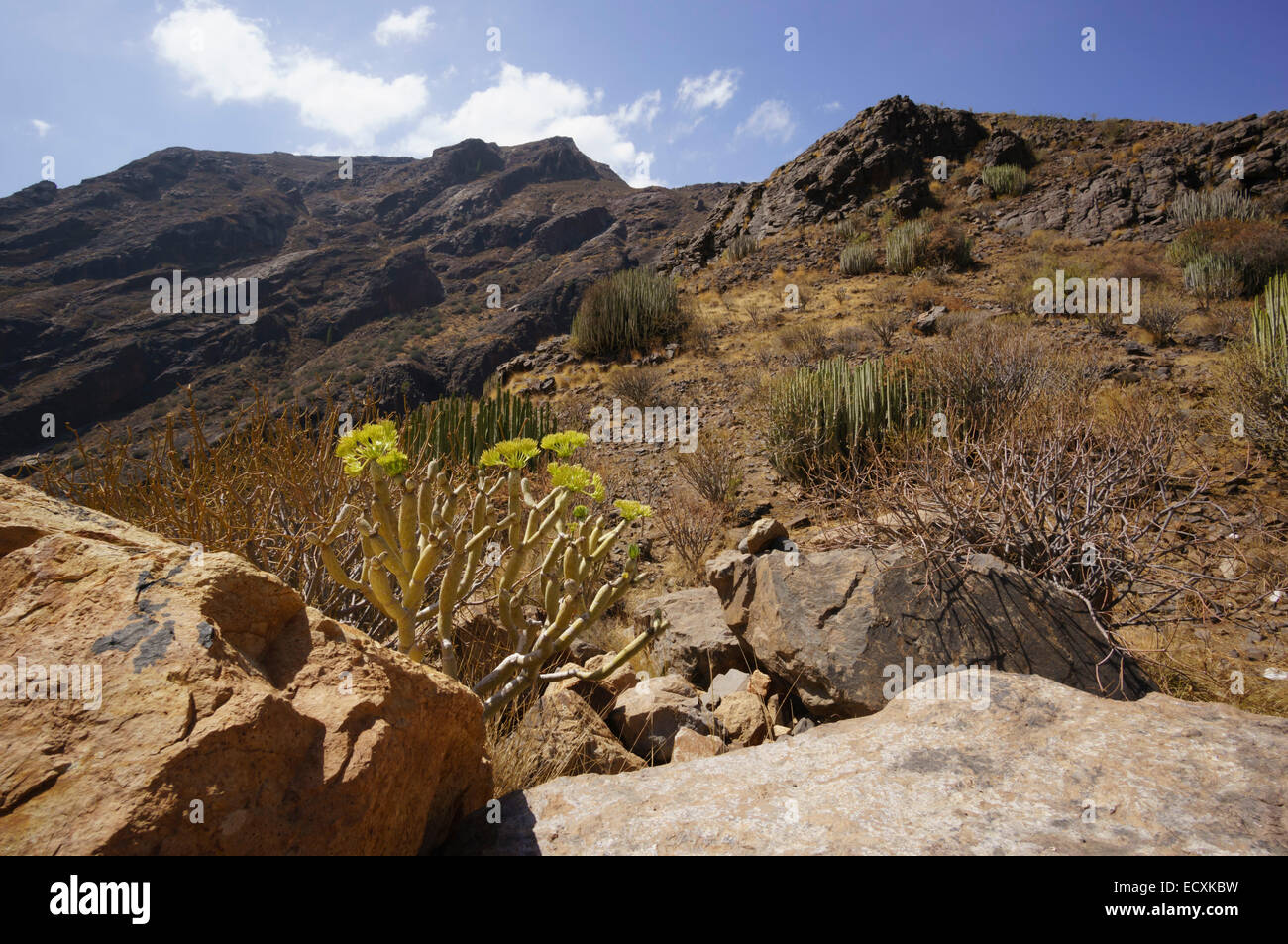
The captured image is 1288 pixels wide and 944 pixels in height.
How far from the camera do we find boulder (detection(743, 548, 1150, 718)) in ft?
8.57

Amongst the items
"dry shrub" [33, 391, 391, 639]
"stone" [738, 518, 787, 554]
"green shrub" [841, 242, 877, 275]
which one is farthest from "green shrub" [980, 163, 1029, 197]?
"dry shrub" [33, 391, 391, 639]

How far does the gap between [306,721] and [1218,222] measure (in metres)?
17.0

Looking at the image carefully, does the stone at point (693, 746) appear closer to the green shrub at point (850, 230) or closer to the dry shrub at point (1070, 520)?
the dry shrub at point (1070, 520)

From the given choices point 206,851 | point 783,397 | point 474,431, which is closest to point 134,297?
point 474,431

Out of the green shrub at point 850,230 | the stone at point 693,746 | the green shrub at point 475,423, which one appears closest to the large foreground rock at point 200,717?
the stone at point 693,746

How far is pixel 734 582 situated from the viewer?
3.85 metres

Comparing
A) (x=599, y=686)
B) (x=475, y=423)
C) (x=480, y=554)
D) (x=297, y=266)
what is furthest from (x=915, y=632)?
(x=297, y=266)

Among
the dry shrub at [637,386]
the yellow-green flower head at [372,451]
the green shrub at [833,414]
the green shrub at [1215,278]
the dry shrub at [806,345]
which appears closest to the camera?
the yellow-green flower head at [372,451]

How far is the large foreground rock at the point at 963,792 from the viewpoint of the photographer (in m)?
1.27

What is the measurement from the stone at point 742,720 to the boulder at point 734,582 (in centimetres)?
71

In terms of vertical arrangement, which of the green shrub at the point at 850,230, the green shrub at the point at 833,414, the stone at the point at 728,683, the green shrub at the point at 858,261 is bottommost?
the stone at the point at 728,683

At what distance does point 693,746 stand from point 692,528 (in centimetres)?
353

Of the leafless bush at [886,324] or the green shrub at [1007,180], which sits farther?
the green shrub at [1007,180]
